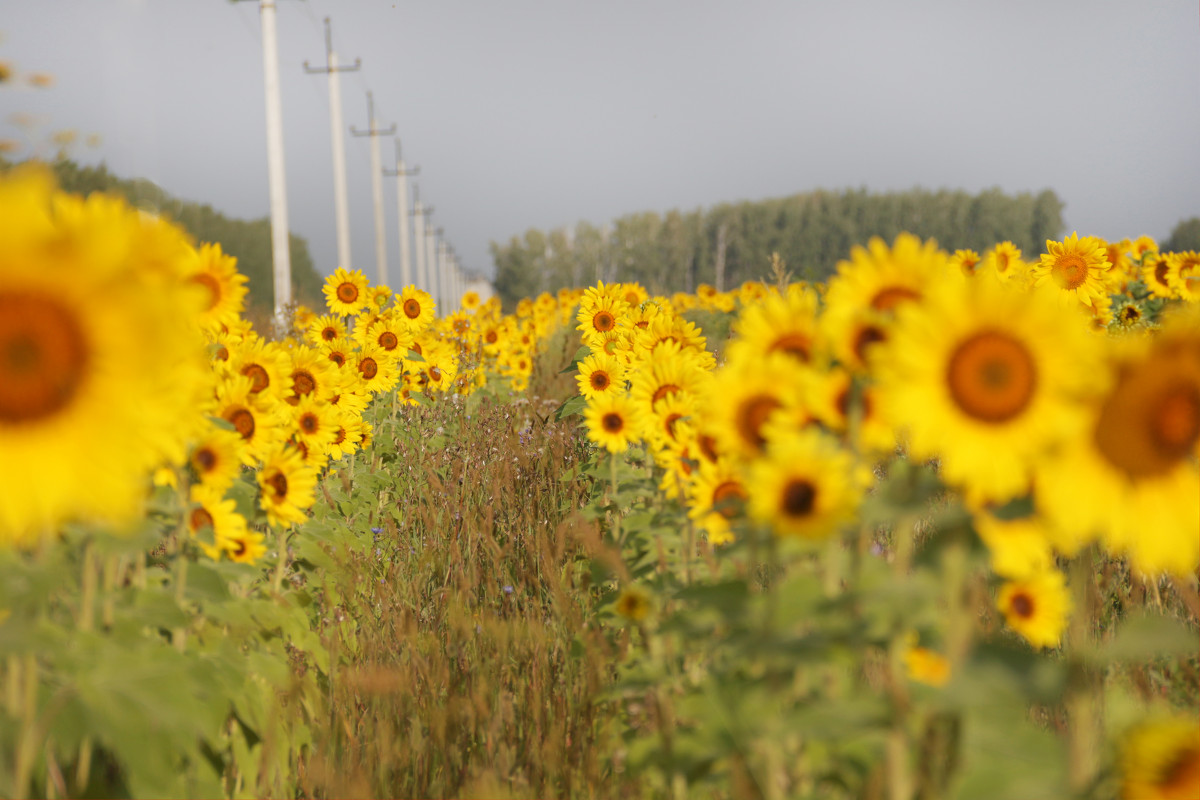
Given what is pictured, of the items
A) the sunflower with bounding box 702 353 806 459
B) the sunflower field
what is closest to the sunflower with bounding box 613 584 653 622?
the sunflower field

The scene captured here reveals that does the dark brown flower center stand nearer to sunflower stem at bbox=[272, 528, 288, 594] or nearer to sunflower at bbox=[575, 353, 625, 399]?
sunflower stem at bbox=[272, 528, 288, 594]

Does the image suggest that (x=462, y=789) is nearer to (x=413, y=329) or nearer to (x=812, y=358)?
(x=812, y=358)

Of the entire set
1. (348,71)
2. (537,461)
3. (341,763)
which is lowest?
(341,763)

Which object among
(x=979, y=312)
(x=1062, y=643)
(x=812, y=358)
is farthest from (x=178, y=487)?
(x=1062, y=643)

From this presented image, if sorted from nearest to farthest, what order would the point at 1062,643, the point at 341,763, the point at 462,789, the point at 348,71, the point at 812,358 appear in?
the point at 812,358 < the point at 462,789 < the point at 341,763 < the point at 1062,643 < the point at 348,71

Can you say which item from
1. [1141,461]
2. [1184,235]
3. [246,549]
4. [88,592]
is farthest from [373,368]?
[1184,235]

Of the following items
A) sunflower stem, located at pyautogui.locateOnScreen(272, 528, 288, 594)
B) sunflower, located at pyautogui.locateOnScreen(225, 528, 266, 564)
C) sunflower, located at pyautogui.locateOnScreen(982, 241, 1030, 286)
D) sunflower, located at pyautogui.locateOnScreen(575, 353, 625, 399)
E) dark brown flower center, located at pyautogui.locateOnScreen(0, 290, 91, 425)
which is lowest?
sunflower stem, located at pyautogui.locateOnScreen(272, 528, 288, 594)

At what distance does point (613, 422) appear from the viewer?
2699 mm

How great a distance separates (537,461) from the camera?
5484mm

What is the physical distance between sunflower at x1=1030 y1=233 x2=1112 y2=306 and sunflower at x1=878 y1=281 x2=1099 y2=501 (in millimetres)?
3391

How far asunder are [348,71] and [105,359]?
2670 centimetres

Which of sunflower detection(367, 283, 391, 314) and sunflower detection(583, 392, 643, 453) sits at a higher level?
sunflower detection(367, 283, 391, 314)

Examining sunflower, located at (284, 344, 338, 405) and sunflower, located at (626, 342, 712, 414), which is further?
sunflower, located at (284, 344, 338, 405)

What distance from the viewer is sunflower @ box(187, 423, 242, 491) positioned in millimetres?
2014
